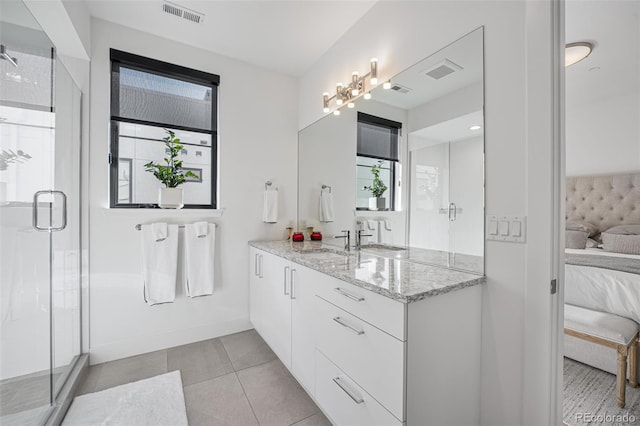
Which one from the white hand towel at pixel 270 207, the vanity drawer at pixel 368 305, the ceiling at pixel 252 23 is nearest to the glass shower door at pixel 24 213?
the ceiling at pixel 252 23

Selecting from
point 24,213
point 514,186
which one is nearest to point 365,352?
point 514,186

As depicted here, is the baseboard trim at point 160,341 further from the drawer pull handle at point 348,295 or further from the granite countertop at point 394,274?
the drawer pull handle at point 348,295

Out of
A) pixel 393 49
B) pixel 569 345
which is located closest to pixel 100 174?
pixel 393 49

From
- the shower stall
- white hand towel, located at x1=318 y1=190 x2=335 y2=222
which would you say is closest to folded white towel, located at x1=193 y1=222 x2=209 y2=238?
Result: the shower stall

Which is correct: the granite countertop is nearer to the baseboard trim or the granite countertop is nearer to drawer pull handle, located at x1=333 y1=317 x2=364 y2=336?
drawer pull handle, located at x1=333 y1=317 x2=364 y2=336

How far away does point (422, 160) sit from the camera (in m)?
1.67

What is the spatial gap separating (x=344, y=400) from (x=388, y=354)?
1.50ft

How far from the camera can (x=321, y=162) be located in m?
2.67

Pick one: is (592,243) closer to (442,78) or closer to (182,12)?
(442,78)

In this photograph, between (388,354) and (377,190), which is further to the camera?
(377,190)

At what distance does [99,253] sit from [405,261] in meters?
2.33

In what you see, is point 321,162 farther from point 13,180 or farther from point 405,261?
point 13,180

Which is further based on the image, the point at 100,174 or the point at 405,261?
the point at 100,174

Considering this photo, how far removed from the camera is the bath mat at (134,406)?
1543 mm
